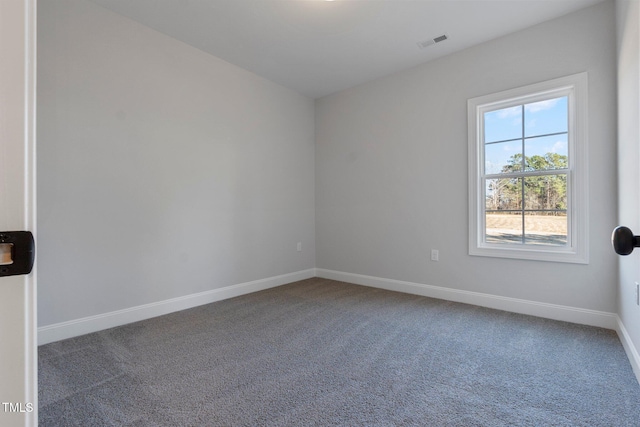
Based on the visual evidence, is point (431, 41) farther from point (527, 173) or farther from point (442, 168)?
point (527, 173)

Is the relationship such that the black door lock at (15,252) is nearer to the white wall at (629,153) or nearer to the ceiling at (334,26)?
the white wall at (629,153)

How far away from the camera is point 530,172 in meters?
3.02

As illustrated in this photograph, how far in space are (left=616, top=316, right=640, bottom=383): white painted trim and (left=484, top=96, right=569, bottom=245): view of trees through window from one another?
2.57 feet

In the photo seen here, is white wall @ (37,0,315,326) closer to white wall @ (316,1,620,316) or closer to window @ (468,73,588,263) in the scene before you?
white wall @ (316,1,620,316)

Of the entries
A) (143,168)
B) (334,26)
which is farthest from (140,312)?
(334,26)

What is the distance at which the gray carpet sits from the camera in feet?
4.92

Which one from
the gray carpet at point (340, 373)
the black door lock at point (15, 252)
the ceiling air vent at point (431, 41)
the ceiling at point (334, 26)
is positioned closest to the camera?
the black door lock at point (15, 252)

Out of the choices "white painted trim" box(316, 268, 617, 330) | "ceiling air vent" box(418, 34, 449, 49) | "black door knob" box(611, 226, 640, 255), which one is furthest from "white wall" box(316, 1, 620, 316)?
"black door knob" box(611, 226, 640, 255)

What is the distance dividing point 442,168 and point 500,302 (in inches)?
60.8

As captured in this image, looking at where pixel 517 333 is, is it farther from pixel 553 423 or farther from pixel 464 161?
pixel 464 161

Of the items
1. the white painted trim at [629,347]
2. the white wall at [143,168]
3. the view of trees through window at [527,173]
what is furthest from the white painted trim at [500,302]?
the white wall at [143,168]

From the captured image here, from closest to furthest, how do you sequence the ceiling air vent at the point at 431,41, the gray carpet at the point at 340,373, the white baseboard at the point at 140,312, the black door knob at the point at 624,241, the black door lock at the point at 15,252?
the black door lock at the point at 15,252 < the black door knob at the point at 624,241 < the gray carpet at the point at 340,373 < the white baseboard at the point at 140,312 < the ceiling air vent at the point at 431,41

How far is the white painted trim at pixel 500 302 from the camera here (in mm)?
2611

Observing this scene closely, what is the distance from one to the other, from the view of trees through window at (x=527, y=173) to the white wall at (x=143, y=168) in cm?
262
